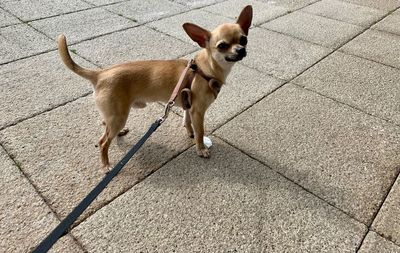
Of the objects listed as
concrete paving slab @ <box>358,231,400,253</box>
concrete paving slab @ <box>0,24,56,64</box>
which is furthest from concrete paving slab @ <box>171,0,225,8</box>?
concrete paving slab @ <box>358,231,400,253</box>

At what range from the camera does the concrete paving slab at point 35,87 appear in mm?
3723

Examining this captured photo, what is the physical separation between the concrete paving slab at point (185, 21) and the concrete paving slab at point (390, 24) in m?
2.80

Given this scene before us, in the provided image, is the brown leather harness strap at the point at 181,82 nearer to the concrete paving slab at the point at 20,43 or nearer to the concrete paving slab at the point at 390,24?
the concrete paving slab at the point at 20,43

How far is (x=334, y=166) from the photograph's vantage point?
3.23 m

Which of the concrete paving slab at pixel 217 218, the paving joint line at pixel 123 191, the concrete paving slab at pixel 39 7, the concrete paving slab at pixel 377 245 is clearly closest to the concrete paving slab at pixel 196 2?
the concrete paving slab at pixel 39 7

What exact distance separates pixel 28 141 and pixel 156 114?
135 centimetres

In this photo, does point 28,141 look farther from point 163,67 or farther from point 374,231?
point 374,231

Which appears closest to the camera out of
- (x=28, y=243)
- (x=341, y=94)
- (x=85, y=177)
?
(x=28, y=243)

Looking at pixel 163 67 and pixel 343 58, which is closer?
pixel 163 67

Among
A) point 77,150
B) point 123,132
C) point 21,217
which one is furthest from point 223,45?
point 21,217

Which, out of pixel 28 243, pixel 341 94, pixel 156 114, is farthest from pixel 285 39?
pixel 28 243

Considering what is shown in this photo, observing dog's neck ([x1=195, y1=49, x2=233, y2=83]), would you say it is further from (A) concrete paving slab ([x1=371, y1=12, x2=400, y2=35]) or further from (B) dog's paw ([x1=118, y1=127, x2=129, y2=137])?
(A) concrete paving slab ([x1=371, y1=12, x2=400, y2=35])

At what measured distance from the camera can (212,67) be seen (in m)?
3.04

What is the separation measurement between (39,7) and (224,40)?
4878 millimetres
